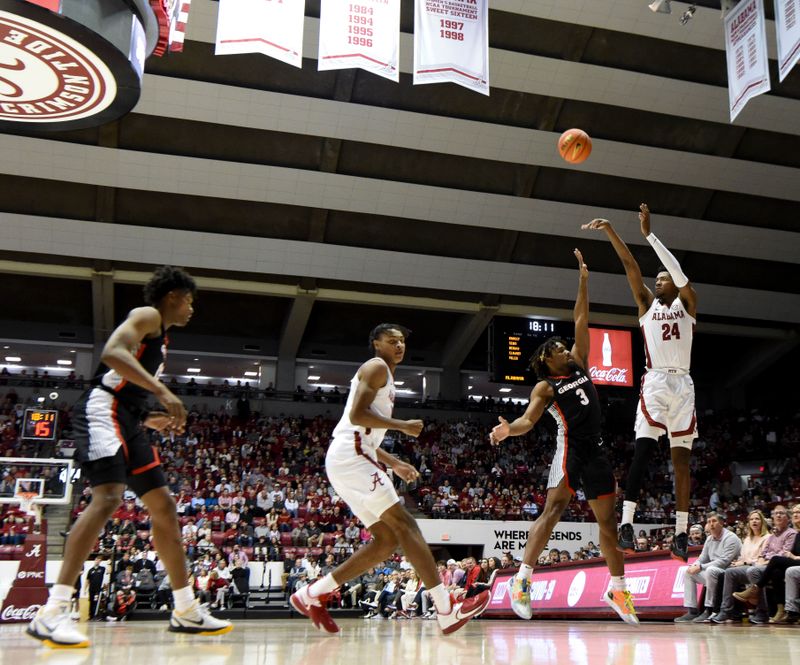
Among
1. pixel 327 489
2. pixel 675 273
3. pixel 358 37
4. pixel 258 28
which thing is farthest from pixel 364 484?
pixel 327 489

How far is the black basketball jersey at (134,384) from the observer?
13.7ft

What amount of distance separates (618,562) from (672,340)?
6.13 ft

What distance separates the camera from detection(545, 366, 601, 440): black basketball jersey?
6.20 metres

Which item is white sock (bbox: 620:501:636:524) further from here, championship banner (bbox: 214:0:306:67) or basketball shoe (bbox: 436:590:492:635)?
championship banner (bbox: 214:0:306:67)

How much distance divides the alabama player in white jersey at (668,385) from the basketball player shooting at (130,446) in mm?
3435

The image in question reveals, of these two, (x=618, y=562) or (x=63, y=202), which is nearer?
(x=618, y=562)

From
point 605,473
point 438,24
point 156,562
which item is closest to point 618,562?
point 605,473

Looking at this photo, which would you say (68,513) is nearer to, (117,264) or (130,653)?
(117,264)

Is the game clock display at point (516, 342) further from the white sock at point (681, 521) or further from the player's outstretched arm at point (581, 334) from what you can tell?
the white sock at point (681, 521)

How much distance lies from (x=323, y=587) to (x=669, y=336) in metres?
3.39

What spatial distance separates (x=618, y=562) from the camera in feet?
20.5

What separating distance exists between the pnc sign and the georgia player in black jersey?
18.5 feet

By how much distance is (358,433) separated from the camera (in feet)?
16.4

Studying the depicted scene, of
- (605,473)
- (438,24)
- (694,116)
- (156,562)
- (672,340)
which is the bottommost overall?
(156,562)
